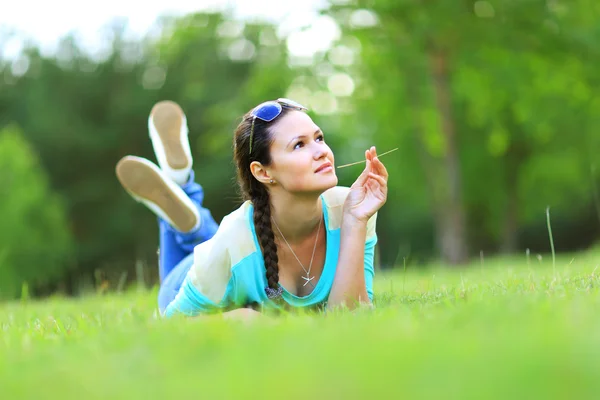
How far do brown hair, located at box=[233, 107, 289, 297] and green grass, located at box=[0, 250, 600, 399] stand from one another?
2.96 feet

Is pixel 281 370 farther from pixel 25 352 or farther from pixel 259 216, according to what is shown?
pixel 259 216

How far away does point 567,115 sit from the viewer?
14156 mm

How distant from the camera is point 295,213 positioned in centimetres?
315

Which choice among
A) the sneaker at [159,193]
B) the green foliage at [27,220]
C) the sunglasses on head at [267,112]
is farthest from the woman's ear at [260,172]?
the green foliage at [27,220]

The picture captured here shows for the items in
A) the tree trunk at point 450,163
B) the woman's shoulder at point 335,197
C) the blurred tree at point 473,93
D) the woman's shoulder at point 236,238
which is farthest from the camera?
the tree trunk at point 450,163

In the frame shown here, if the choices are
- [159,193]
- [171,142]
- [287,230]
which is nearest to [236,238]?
[287,230]

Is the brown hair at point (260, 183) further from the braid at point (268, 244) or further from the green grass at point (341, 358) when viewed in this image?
the green grass at point (341, 358)

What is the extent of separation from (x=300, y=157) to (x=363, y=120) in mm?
13106

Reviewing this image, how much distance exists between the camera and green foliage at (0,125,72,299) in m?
19.7

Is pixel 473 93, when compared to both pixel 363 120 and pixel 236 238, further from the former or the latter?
pixel 236 238

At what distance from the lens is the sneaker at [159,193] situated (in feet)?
14.0

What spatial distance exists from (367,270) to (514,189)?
1552cm

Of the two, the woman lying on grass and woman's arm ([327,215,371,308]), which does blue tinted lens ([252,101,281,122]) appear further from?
woman's arm ([327,215,371,308])

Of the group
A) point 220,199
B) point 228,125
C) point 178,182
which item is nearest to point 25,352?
point 178,182
